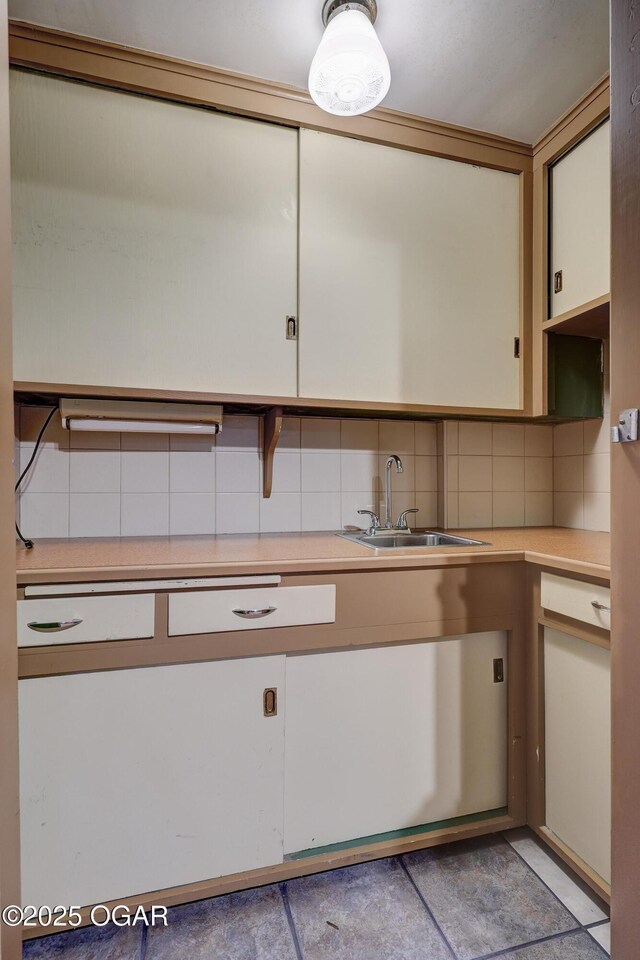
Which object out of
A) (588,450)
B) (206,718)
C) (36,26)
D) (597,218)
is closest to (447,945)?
(206,718)

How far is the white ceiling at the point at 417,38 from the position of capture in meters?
1.24

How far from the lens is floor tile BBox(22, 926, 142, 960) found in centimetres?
113

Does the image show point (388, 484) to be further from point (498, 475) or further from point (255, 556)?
point (255, 556)

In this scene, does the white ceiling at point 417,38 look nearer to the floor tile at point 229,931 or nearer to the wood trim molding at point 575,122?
the wood trim molding at point 575,122

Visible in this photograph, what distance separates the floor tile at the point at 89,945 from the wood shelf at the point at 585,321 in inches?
84.4

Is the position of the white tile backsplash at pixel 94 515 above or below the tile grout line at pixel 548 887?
above

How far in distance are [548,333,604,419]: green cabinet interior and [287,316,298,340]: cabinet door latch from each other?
947 mm

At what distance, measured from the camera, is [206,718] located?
1235 millimetres

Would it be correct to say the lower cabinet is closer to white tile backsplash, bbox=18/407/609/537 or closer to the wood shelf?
white tile backsplash, bbox=18/407/609/537

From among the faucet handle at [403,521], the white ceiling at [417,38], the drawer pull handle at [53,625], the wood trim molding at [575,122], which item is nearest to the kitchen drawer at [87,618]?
the drawer pull handle at [53,625]

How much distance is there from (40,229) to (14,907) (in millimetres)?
1495

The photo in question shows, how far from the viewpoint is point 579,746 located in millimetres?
1319

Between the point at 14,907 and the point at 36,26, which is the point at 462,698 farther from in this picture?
the point at 36,26

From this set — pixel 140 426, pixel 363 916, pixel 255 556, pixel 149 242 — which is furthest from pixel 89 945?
pixel 149 242
